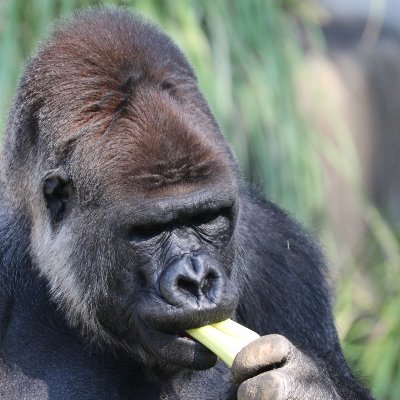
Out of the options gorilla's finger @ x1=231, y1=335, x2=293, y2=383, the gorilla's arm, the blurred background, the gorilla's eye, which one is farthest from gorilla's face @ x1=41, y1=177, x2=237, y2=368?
the blurred background

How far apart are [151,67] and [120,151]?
1.28 ft

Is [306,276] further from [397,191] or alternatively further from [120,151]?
[397,191]

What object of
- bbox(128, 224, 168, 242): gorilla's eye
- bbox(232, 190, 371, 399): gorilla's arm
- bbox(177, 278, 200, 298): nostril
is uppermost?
bbox(128, 224, 168, 242): gorilla's eye

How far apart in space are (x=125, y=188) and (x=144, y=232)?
17cm

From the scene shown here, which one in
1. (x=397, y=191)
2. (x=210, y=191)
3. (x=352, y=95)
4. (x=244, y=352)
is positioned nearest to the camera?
(x=244, y=352)

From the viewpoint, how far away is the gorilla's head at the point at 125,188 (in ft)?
11.3

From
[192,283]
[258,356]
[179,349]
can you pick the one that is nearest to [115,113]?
[192,283]

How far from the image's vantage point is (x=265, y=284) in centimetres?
434

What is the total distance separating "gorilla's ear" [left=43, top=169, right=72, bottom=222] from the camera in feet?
12.1

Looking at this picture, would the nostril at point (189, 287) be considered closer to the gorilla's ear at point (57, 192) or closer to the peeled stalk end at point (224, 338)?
the peeled stalk end at point (224, 338)

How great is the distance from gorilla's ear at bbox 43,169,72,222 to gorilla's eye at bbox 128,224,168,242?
31 cm

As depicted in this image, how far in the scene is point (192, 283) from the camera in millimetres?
3342

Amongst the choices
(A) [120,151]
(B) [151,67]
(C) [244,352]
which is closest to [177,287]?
(C) [244,352]

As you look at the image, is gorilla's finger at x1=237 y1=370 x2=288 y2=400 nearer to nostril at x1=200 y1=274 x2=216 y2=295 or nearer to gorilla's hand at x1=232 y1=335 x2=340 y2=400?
gorilla's hand at x1=232 y1=335 x2=340 y2=400
